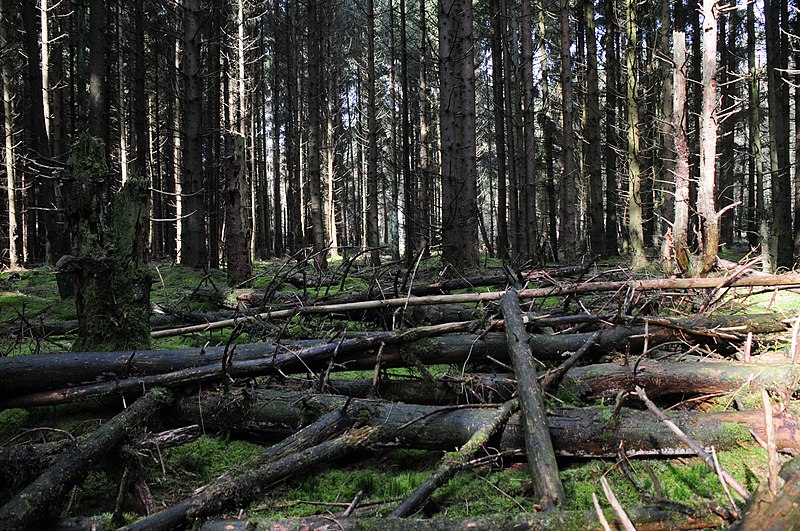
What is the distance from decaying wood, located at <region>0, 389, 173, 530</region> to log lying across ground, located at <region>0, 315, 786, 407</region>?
0.60m

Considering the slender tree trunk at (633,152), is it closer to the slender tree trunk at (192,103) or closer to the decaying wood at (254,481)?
the slender tree trunk at (192,103)

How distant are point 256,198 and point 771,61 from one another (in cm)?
2342

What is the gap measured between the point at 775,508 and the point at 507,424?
5.47ft

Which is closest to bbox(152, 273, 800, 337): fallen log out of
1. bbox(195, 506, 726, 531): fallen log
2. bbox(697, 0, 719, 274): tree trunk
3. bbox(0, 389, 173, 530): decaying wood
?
bbox(697, 0, 719, 274): tree trunk

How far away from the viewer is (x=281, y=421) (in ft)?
11.2

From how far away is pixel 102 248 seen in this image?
4160 millimetres

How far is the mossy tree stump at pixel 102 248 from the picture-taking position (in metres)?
4.16

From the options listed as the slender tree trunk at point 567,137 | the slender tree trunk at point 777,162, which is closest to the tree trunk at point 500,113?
the slender tree trunk at point 567,137

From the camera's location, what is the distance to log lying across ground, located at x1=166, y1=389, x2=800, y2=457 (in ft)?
9.63

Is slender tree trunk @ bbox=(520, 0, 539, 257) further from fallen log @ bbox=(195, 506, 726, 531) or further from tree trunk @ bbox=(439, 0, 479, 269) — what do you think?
fallen log @ bbox=(195, 506, 726, 531)

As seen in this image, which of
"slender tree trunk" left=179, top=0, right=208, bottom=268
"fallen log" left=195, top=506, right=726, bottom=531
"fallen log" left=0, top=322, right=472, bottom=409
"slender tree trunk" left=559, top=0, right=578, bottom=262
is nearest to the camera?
"fallen log" left=195, top=506, right=726, bottom=531

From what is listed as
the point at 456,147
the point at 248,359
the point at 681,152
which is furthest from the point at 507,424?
the point at 456,147

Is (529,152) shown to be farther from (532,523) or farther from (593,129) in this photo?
(532,523)

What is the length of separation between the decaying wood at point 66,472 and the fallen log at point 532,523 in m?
0.95
